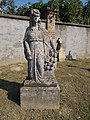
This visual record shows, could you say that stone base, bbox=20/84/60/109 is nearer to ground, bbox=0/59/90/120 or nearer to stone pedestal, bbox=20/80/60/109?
stone pedestal, bbox=20/80/60/109

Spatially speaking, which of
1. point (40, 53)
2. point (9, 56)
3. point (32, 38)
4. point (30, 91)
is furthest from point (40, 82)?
point (9, 56)

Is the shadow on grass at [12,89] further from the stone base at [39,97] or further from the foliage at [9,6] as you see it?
the foliage at [9,6]

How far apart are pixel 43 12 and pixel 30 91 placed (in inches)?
348

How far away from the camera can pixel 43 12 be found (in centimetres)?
1489

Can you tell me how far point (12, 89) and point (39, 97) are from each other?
1465 millimetres

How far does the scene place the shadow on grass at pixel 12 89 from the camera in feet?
24.1

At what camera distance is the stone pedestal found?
6863 mm

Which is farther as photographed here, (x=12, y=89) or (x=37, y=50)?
(x=12, y=89)

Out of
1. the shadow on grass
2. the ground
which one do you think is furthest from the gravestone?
the shadow on grass

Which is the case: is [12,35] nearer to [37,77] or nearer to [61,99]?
[61,99]

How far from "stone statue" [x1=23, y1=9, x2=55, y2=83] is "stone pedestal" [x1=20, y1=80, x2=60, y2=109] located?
0.29m

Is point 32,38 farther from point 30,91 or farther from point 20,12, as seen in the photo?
point 20,12

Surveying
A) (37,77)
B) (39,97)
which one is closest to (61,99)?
(39,97)

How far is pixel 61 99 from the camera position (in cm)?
750
